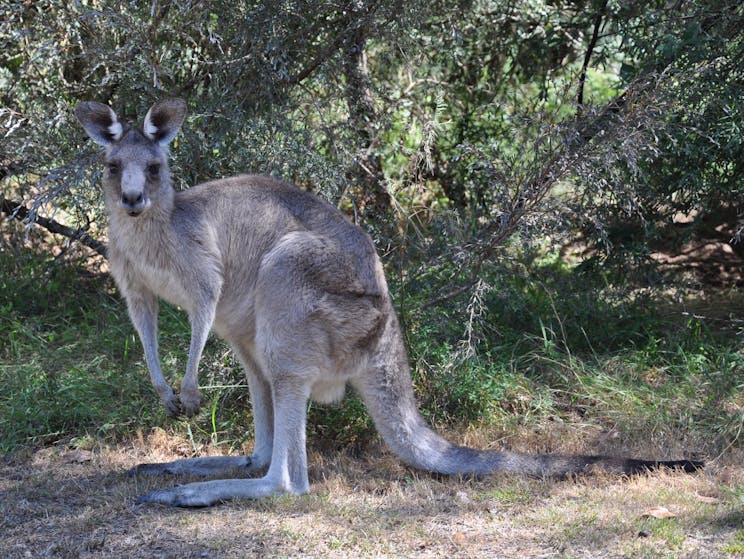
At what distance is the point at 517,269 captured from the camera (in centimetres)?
647

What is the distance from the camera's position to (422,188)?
6.40 meters

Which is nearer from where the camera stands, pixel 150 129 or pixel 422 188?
pixel 150 129

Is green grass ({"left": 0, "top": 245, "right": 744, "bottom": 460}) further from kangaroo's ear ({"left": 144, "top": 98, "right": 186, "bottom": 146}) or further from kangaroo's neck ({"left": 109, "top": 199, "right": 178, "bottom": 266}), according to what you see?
kangaroo's ear ({"left": 144, "top": 98, "right": 186, "bottom": 146})

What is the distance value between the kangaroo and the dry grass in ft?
0.39

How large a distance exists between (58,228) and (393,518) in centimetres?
390

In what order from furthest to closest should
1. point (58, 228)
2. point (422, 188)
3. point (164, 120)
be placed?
point (58, 228) → point (422, 188) → point (164, 120)

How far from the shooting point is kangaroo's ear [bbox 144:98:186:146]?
15.4 ft

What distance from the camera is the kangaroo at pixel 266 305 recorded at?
4.53 meters

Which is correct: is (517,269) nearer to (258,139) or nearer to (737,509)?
(258,139)

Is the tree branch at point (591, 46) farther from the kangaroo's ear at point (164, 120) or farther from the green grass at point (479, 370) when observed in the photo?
the kangaroo's ear at point (164, 120)

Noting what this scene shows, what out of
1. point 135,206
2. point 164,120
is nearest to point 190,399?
point 135,206

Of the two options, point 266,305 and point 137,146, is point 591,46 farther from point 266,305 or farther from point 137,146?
point 137,146

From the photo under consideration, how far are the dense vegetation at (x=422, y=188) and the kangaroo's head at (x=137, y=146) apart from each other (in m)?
0.82

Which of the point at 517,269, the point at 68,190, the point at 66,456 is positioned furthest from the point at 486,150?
the point at 66,456
